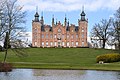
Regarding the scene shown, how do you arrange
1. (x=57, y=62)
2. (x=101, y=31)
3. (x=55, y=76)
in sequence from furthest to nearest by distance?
(x=101, y=31), (x=57, y=62), (x=55, y=76)

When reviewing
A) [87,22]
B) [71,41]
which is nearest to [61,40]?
[71,41]

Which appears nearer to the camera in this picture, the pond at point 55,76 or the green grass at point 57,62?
→ the pond at point 55,76

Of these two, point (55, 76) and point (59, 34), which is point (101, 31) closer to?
point (59, 34)

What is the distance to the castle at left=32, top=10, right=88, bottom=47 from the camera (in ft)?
473

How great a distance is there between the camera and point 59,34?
14750 centimetres

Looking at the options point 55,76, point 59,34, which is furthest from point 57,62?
point 59,34

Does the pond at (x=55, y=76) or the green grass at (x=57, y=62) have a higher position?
the green grass at (x=57, y=62)

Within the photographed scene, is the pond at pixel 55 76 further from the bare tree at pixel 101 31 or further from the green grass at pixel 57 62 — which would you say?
the bare tree at pixel 101 31

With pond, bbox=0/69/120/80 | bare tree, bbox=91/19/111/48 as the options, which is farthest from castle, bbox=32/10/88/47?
pond, bbox=0/69/120/80

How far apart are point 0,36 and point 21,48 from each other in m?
4.70

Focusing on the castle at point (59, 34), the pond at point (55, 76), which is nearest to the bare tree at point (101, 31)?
the castle at point (59, 34)

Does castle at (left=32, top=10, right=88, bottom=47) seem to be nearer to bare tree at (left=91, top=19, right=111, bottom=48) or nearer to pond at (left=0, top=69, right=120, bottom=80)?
bare tree at (left=91, top=19, right=111, bottom=48)

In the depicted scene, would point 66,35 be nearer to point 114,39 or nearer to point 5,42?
point 114,39

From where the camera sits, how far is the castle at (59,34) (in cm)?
14425
